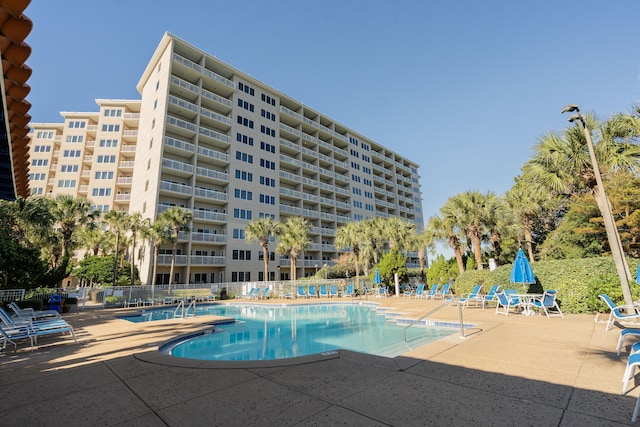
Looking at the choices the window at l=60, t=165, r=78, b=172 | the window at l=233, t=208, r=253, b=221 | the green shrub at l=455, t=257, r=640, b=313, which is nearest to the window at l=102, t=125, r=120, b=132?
the window at l=60, t=165, r=78, b=172

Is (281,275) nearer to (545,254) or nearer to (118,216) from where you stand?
(118,216)

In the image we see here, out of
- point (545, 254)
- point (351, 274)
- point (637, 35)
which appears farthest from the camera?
point (351, 274)

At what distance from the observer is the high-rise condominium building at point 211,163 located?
31.1 m

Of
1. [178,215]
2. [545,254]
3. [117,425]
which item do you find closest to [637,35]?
[117,425]

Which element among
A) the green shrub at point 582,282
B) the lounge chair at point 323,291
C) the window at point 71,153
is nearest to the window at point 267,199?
the lounge chair at point 323,291

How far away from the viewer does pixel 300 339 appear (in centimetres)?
1012

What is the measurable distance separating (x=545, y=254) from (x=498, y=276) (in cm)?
1158

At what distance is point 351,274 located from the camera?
38.4 metres

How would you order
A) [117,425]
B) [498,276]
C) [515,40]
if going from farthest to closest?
[498,276], [515,40], [117,425]

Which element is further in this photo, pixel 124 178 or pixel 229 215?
pixel 124 178

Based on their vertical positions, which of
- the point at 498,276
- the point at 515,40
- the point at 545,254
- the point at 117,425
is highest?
the point at 515,40

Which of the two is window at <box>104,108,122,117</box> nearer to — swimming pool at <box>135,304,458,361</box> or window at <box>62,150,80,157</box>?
window at <box>62,150,80,157</box>

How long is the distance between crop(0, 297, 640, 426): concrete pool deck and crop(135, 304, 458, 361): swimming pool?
85.3 inches

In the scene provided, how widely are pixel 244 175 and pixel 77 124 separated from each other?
3274 cm
